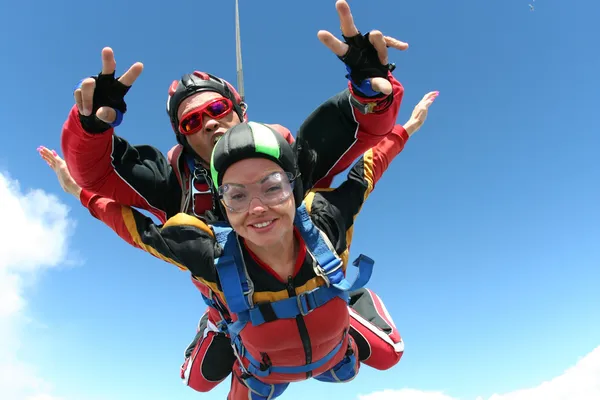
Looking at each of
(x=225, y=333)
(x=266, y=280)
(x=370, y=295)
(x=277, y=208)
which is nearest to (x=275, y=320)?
(x=266, y=280)

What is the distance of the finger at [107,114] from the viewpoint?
202 centimetres

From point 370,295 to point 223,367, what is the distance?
1.27 m

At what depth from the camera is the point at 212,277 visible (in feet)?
6.97

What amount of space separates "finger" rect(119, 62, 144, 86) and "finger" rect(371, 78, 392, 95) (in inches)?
41.2

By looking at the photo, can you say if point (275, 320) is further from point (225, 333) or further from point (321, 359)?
point (225, 333)

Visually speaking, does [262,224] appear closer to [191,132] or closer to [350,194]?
[350,194]

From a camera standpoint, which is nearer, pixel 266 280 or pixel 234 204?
pixel 234 204

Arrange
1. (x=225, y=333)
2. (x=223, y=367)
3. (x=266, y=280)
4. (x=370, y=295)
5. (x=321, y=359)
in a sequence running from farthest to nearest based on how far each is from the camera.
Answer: (x=370, y=295), (x=223, y=367), (x=225, y=333), (x=321, y=359), (x=266, y=280)

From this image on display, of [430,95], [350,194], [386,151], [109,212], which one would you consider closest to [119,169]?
[109,212]

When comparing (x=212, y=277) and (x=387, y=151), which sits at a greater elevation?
(x=387, y=151)

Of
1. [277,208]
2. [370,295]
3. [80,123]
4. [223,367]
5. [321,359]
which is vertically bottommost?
[321,359]

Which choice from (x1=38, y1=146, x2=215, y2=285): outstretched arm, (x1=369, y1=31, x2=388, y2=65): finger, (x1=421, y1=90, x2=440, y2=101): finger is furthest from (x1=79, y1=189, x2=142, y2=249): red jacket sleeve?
(x1=421, y1=90, x2=440, y2=101): finger

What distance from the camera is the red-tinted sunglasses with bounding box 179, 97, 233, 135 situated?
2.47m

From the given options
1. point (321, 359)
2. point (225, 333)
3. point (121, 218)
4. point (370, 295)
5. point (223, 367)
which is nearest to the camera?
point (121, 218)
